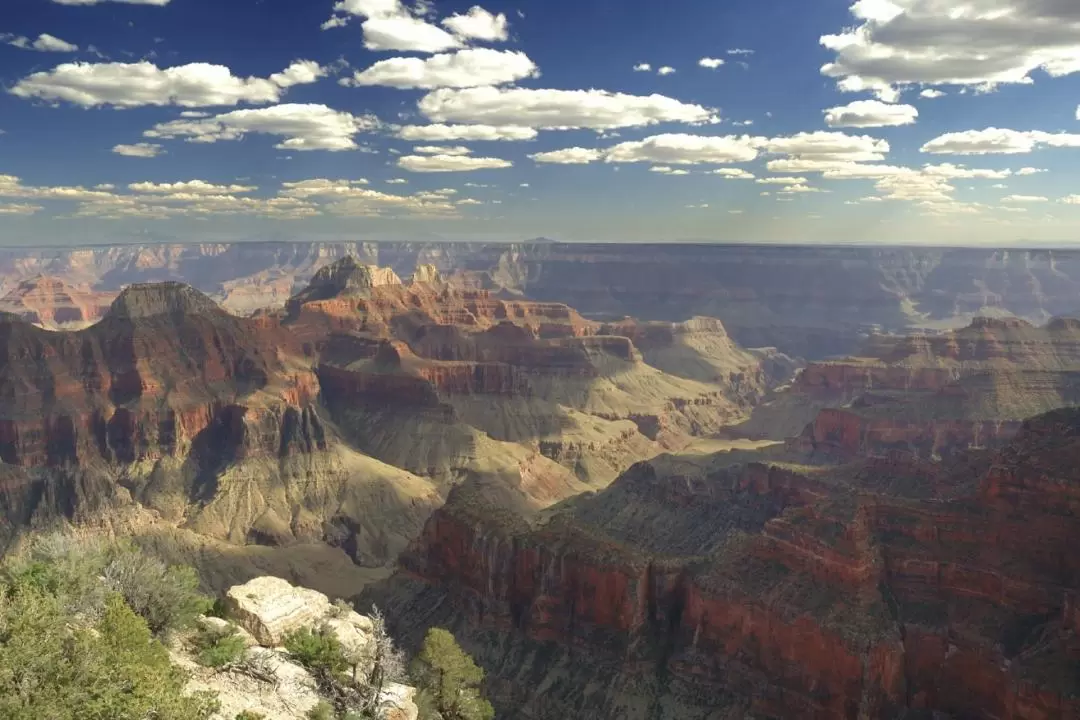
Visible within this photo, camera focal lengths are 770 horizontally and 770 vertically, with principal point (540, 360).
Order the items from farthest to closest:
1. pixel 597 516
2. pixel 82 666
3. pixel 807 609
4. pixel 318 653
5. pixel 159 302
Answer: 1. pixel 159 302
2. pixel 597 516
3. pixel 807 609
4. pixel 318 653
5. pixel 82 666

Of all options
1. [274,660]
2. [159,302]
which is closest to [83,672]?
[274,660]

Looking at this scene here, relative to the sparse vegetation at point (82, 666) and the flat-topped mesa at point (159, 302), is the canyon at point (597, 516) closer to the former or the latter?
the flat-topped mesa at point (159, 302)

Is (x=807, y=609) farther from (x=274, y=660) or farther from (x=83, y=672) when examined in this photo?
(x=83, y=672)

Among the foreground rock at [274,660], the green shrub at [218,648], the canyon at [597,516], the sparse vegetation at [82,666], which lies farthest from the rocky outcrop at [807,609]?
the sparse vegetation at [82,666]

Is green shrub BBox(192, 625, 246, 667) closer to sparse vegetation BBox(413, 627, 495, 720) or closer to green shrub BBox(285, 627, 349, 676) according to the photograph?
green shrub BBox(285, 627, 349, 676)

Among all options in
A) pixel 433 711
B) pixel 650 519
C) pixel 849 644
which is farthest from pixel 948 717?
pixel 650 519

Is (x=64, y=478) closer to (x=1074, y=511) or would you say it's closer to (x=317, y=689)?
(x=317, y=689)
